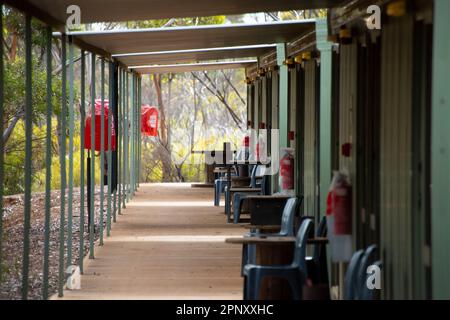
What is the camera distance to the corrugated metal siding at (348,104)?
8289mm

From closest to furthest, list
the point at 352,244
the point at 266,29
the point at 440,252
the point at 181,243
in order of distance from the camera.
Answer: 1. the point at 440,252
2. the point at 352,244
3. the point at 266,29
4. the point at 181,243

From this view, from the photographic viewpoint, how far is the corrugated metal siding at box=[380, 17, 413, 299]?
6.34 meters

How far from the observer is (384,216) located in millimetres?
7031

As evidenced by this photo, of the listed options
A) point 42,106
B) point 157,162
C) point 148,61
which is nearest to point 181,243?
point 42,106

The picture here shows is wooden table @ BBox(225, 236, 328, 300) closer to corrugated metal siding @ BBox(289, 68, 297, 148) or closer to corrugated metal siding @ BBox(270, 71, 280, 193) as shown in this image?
corrugated metal siding @ BBox(289, 68, 297, 148)

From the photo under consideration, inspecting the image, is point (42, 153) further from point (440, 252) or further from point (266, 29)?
point (440, 252)

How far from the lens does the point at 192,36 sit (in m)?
11.6

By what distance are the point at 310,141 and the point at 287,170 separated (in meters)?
1.19

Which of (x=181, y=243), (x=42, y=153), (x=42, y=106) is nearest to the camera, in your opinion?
(x=181, y=243)

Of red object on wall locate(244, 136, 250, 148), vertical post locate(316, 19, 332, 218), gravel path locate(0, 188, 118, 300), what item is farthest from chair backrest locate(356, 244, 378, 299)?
red object on wall locate(244, 136, 250, 148)

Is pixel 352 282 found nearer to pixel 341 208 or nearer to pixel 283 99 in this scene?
pixel 341 208

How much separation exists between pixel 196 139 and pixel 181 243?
21746 mm

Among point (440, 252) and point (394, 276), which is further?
point (394, 276)

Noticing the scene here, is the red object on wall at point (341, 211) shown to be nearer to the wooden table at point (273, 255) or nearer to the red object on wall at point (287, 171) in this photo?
the wooden table at point (273, 255)
